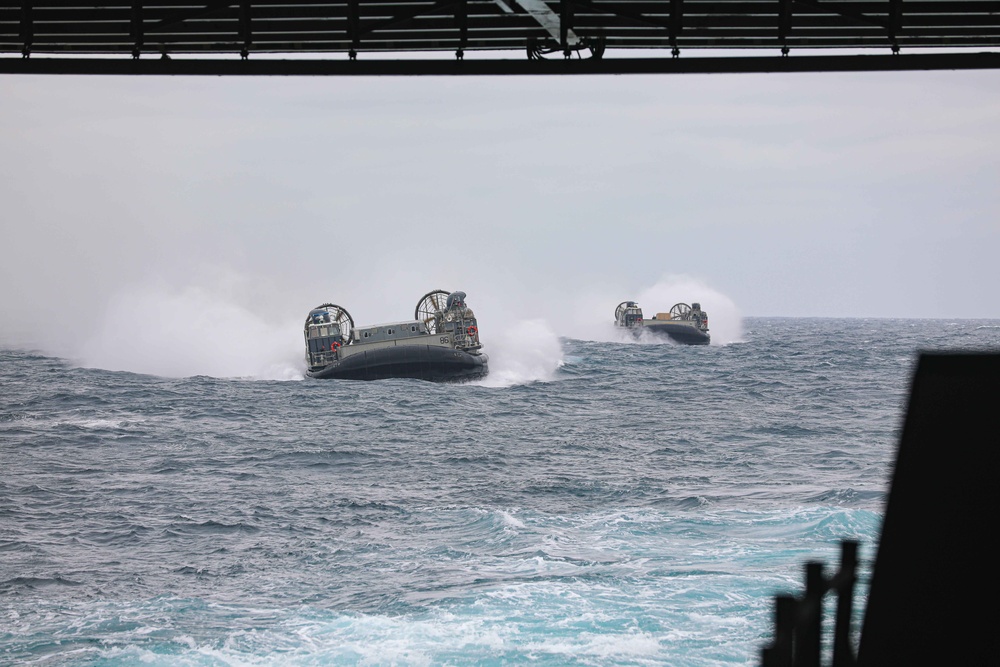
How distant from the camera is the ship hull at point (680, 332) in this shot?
116125 millimetres

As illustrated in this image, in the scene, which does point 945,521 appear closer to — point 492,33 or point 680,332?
point 492,33

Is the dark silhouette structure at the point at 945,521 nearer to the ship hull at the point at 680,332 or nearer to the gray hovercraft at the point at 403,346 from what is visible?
the gray hovercraft at the point at 403,346

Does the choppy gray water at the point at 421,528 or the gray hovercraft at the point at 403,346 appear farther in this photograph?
the gray hovercraft at the point at 403,346

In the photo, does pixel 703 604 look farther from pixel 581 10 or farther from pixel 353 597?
pixel 581 10

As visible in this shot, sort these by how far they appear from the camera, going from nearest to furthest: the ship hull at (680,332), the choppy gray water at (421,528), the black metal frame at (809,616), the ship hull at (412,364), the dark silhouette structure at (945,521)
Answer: the black metal frame at (809,616), the dark silhouette structure at (945,521), the choppy gray water at (421,528), the ship hull at (412,364), the ship hull at (680,332)

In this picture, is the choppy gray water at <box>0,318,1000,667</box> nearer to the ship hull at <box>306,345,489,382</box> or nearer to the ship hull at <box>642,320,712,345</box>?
the ship hull at <box>306,345,489,382</box>

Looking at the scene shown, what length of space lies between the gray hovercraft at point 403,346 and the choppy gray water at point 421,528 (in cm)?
947

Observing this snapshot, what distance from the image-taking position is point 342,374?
2480 inches

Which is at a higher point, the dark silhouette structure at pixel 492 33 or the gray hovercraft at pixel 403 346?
the dark silhouette structure at pixel 492 33

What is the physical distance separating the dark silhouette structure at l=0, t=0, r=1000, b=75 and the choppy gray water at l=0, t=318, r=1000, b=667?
3.71m

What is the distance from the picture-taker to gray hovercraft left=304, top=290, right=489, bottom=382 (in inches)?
2431

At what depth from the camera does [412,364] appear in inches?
2422

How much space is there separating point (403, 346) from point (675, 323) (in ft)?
206

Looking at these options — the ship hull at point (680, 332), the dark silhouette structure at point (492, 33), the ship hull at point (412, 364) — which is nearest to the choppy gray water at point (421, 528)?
the dark silhouette structure at point (492, 33)
